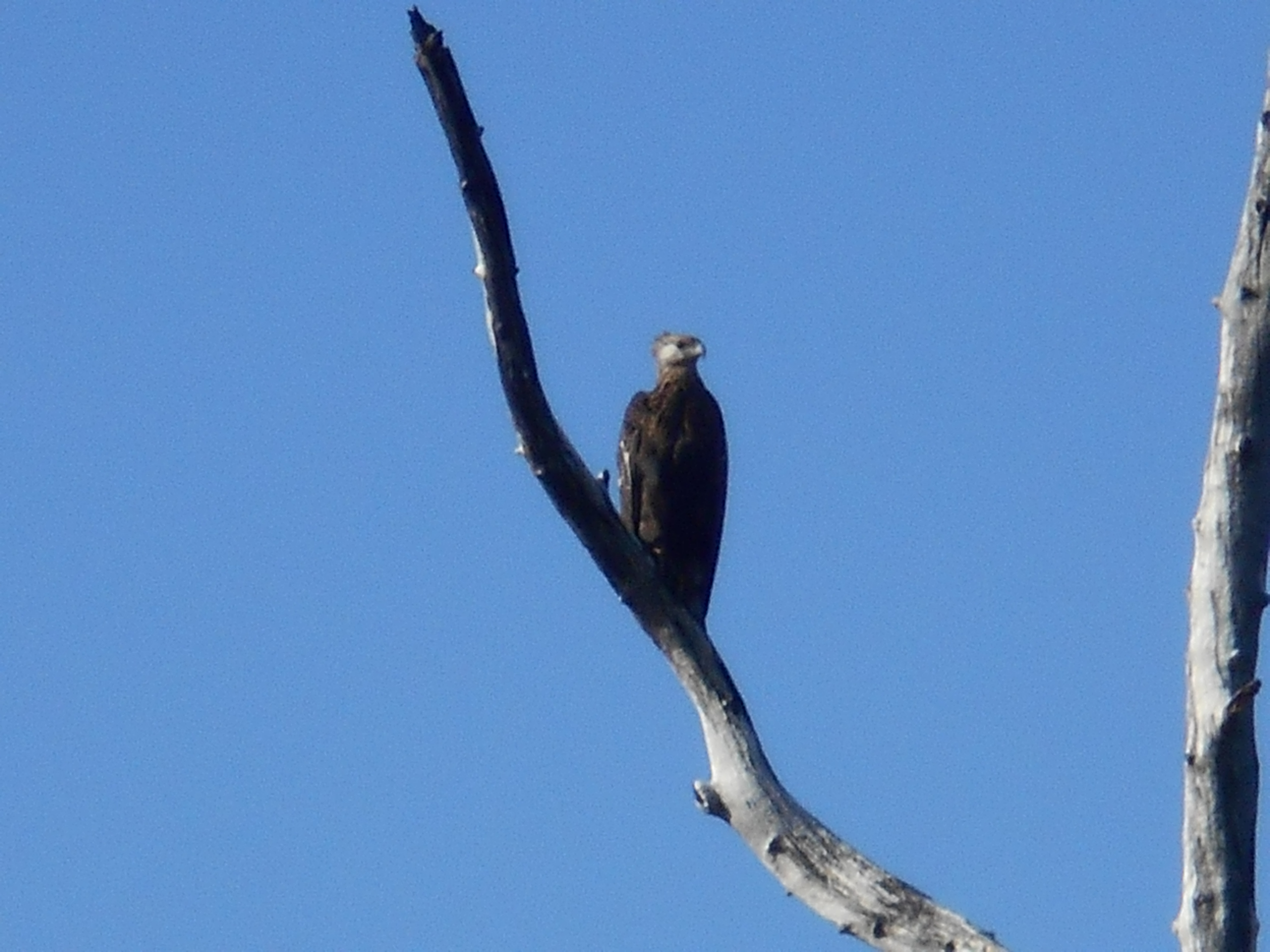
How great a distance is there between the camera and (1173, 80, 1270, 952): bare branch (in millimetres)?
4711

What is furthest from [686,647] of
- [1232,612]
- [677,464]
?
[677,464]

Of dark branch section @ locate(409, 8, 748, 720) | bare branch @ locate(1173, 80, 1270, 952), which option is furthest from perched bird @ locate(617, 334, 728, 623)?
bare branch @ locate(1173, 80, 1270, 952)

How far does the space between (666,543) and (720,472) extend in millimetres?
590

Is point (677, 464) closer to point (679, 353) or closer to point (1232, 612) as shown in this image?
point (679, 353)

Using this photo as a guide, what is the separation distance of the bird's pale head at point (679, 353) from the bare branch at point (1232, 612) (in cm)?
402

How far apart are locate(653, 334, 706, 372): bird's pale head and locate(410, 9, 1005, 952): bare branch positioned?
2.48 metres

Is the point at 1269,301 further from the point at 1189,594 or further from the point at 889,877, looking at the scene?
the point at 889,877

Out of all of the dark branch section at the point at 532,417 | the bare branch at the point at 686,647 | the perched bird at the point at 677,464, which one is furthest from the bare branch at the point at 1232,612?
the perched bird at the point at 677,464

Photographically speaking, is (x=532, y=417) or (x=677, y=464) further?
(x=677, y=464)

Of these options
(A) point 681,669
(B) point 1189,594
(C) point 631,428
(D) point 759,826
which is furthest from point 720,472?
(B) point 1189,594

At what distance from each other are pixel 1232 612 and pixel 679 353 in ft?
13.8

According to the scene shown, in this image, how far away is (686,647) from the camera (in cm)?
619

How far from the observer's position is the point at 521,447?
19.6 feet

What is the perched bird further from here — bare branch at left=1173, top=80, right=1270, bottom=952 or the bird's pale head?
bare branch at left=1173, top=80, right=1270, bottom=952
